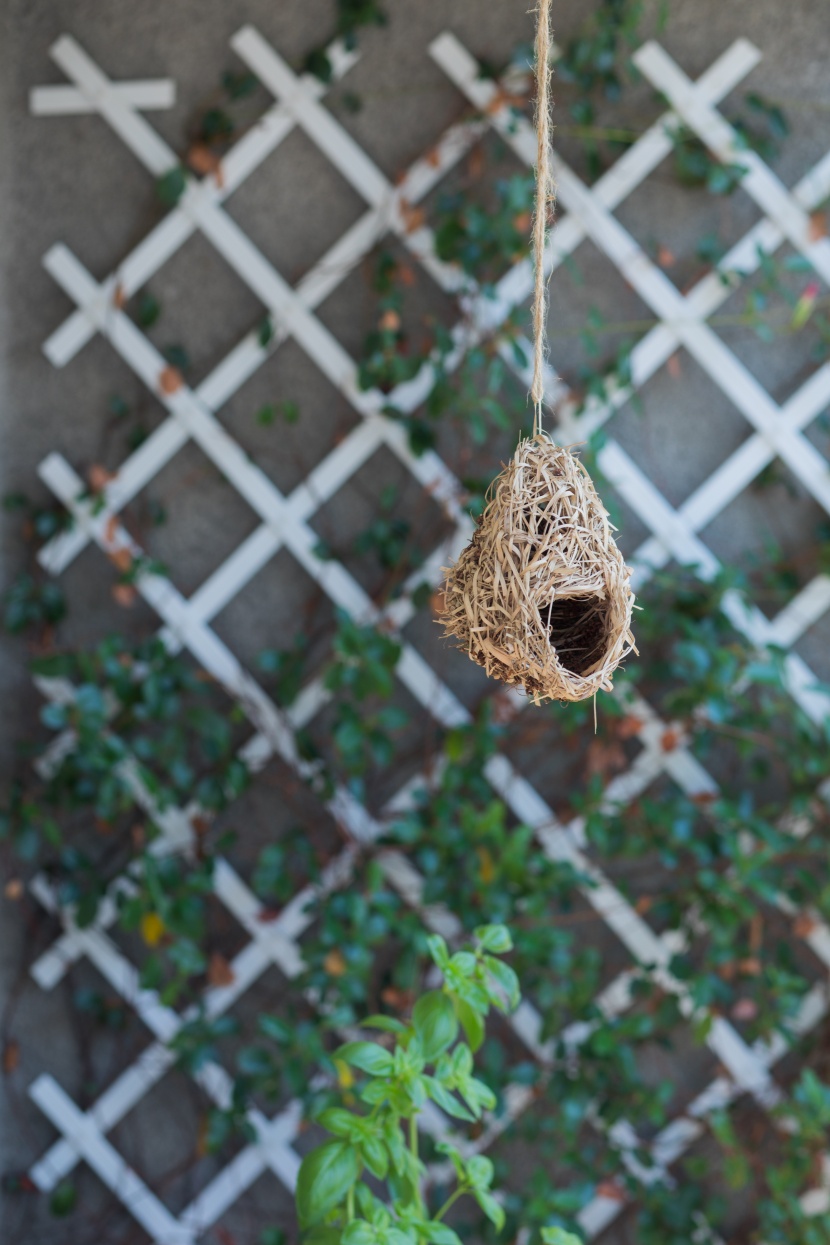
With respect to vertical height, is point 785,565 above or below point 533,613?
below

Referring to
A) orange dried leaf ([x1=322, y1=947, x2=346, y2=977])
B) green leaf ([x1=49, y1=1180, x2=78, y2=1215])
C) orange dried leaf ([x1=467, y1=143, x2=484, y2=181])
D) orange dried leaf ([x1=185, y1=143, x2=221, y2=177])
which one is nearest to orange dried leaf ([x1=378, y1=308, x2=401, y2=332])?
orange dried leaf ([x1=467, y1=143, x2=484, y2=181])

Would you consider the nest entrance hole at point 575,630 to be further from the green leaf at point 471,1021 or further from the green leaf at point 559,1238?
the green leaf at point 559,1238

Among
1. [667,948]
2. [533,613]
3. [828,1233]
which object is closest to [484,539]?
[533,613]

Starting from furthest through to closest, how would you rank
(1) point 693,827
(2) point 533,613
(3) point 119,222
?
(3) point 119,222 < (1) point 693,827 < (2) point 533,613

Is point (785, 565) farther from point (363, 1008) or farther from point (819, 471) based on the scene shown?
point (363, 1008)

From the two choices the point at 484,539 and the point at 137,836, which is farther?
the point at 137,836

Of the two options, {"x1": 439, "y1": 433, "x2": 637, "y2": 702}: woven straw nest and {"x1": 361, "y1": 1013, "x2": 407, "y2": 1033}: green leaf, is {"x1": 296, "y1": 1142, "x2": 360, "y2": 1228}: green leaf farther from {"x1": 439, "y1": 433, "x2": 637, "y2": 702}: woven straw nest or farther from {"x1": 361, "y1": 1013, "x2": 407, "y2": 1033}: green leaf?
{"x1": 439, "y1": 433, "x2": 637, "y2": 702}: woven straw nest

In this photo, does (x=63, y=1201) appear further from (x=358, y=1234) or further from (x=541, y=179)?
(x=541, y=179)
